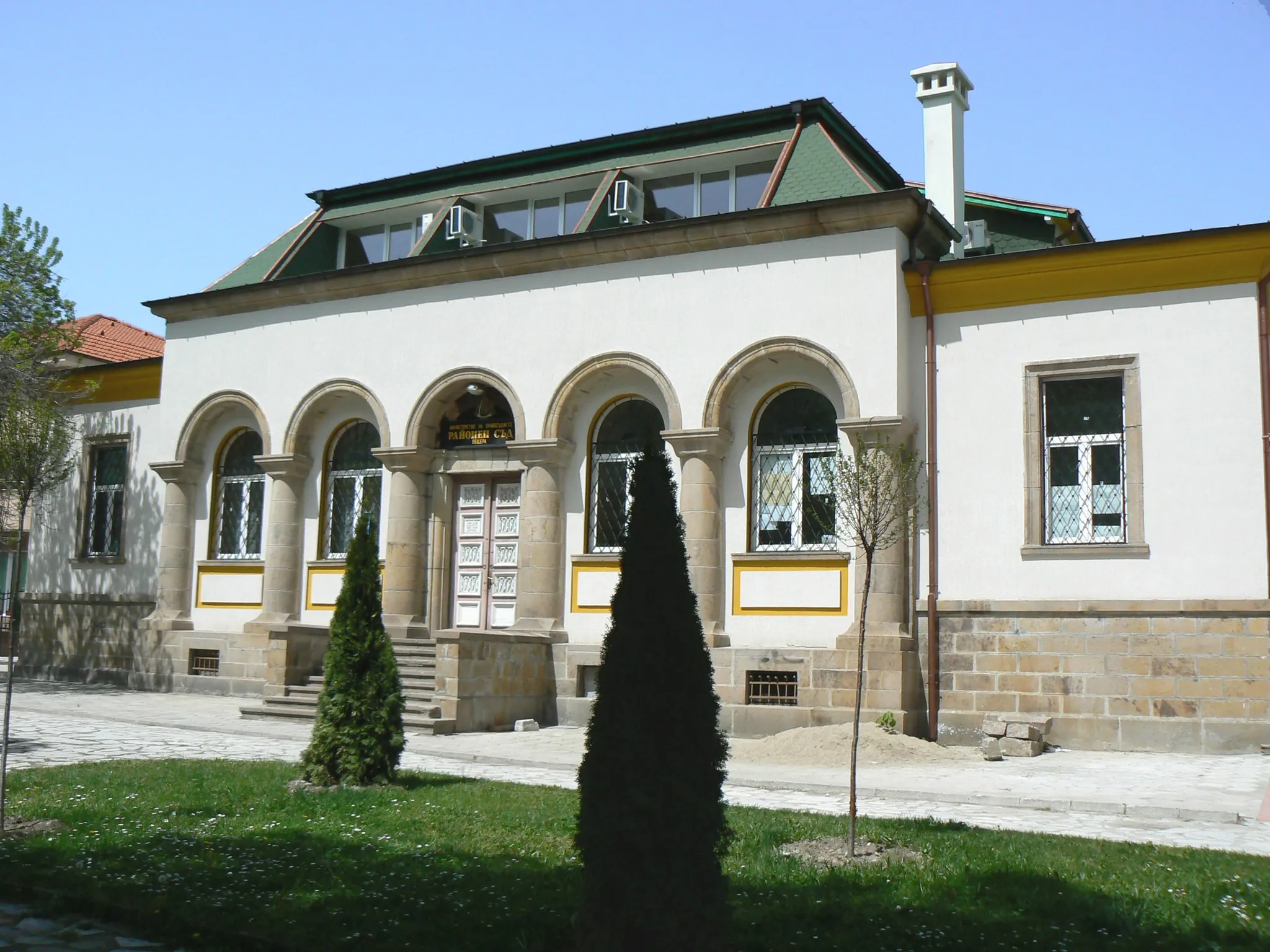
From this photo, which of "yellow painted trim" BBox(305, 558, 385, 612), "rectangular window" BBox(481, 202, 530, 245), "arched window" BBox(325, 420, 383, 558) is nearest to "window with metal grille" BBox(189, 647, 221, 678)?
"yellow painted trim" BBox(305, 558, 385, 612)

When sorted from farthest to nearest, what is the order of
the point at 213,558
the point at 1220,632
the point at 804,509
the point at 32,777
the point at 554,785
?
the point at 213,558 → the point at 804,509 → the point at 1220,632 → the point at 554,785 → the point at 32,777

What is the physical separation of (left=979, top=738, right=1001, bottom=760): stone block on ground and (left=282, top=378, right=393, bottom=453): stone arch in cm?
1034

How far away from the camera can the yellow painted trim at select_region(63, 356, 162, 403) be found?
915 inches

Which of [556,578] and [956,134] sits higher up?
[956,134]

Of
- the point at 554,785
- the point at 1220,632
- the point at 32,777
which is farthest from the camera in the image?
the point at 1220,632

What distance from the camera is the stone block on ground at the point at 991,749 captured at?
1405 cm

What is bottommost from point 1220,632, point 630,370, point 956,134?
point 1220,632

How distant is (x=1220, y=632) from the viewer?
1438 cm

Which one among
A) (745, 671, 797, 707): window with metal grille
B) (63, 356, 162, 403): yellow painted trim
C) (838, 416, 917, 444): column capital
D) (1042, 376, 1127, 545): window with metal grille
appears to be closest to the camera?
(1042, 376, 1127, 545): window with metal grille

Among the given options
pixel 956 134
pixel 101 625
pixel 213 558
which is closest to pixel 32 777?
pixel 213 558

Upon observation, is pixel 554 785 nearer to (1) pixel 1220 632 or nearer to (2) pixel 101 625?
(1) pixel 1220 632

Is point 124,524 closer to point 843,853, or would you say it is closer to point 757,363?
point 757,363

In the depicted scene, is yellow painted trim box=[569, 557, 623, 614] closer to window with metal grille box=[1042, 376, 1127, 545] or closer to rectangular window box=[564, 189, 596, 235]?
rectangular window box=[564, 189, 596, 235]

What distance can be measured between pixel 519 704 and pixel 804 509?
15.6 feet
